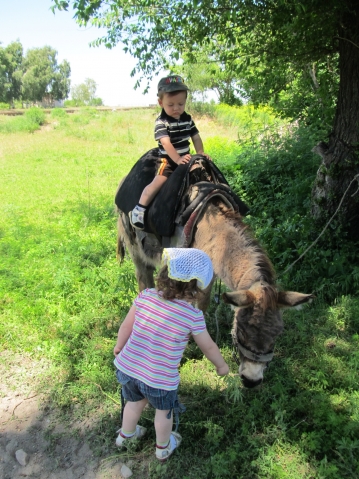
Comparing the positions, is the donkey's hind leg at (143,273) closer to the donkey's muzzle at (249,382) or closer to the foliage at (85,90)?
the donkey's muzzle at (249,382)

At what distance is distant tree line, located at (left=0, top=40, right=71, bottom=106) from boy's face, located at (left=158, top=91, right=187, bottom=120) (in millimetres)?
77316

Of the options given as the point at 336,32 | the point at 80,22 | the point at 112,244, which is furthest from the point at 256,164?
the point at 80,22

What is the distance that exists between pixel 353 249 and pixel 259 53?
3420 mm

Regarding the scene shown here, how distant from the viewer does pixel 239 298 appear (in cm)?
234

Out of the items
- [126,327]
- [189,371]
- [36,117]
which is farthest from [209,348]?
[36,117]

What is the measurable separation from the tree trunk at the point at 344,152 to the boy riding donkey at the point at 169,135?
225 cm

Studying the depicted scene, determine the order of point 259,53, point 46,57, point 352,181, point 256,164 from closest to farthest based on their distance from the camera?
point 352,181
point 259,53
point 256,164
point 46,57

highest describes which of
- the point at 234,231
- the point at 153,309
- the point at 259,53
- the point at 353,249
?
the point at 259,53

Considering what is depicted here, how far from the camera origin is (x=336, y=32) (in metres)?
5.00

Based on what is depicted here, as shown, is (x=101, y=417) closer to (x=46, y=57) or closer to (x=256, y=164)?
(x=256, y=164)

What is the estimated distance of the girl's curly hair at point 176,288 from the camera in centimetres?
225

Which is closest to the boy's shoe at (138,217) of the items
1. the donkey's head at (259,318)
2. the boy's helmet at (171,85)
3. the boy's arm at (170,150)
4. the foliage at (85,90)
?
the boy's arm at (170,150)

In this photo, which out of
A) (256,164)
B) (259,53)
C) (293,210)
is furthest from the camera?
(256,164)

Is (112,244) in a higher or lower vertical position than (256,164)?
lower
